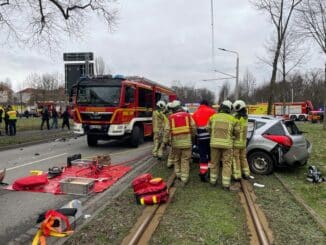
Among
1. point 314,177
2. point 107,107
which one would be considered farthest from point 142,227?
point 107,107

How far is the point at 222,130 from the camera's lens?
8211 mm

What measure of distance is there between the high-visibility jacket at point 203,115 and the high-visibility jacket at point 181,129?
0.83m

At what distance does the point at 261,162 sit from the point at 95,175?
406 cm

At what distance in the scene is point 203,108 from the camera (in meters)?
9.77

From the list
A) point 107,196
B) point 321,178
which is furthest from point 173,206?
point 321,178

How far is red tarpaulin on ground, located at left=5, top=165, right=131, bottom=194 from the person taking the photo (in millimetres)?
8453

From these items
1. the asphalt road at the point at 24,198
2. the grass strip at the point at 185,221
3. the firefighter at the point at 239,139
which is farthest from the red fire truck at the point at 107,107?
the grass strip at the point at 185,221

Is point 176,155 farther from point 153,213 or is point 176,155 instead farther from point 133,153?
point 133,153

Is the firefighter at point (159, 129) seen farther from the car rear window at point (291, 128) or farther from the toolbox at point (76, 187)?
the toolbox at point (76, 187)

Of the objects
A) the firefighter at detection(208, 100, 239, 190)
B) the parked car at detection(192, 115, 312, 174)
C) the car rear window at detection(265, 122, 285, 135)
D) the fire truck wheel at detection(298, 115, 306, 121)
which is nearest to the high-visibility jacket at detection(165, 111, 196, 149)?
the firefighter at detection(208, 100, 239, 190)

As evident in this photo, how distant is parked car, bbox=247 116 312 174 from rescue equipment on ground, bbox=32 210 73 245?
5.68 metres

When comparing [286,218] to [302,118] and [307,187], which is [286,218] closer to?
[307,187]

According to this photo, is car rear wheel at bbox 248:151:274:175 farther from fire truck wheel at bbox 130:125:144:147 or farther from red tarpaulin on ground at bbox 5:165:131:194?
fire truck wheel at bbox 130:125:144:147

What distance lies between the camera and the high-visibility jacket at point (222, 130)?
8.20 m
